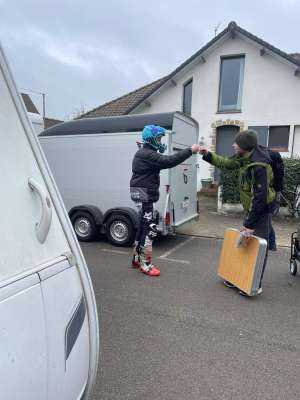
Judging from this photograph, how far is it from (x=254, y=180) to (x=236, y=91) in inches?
433

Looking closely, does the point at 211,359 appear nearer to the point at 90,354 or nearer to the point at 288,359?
the point at 288,359

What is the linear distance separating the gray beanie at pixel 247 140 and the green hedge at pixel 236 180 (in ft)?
18.9

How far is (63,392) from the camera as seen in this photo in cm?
124

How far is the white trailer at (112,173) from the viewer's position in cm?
627

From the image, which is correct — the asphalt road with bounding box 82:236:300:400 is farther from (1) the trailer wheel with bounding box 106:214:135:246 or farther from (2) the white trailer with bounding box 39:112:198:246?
(2) the white trailer with bounding box 39:112:198:246

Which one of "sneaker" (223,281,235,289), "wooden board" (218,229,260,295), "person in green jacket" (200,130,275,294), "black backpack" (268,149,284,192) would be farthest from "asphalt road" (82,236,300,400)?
"black backpack" (268,149,284,192)

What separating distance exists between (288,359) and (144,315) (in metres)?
1.52

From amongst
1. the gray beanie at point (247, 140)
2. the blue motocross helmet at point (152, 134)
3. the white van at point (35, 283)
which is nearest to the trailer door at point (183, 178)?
the blue motocross helmet at point (152, 134)

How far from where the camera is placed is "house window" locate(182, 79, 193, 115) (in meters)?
14.7

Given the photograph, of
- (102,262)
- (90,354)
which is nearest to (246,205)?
(102,262)

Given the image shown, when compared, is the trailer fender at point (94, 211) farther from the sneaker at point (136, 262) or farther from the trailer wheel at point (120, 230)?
the sneaker at point (136, 262)

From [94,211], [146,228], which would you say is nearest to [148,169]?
[146,228]

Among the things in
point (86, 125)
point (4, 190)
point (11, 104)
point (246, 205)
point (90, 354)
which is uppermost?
point (86, 125)

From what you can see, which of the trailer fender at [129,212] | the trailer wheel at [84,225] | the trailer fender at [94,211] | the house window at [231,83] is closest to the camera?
the trailer fender at [129,212]
